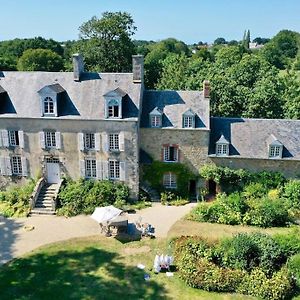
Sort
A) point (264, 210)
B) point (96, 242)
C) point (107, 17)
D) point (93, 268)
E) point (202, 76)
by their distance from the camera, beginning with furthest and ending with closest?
point (107, 17)
point (202, 76)
point (264, 210)
point (96, 242)
point (93, 268)

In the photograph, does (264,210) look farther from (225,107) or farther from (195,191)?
(225,107)

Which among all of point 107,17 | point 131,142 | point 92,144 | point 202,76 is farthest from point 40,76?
point 107,17

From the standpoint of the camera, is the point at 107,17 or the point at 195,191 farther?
the point at 107,17

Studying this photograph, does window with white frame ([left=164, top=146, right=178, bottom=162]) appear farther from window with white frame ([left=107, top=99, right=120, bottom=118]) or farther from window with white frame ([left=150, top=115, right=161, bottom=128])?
window with white frame ([left=107, top=99, right=120, bottom=118])

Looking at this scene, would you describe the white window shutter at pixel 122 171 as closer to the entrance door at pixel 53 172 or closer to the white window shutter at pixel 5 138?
the entrance door at pixel 53 172

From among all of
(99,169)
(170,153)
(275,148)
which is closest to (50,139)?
(99,169)

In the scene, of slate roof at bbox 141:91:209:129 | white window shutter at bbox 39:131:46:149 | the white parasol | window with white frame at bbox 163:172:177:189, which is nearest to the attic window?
slate roof at bbox 141:91:209:129

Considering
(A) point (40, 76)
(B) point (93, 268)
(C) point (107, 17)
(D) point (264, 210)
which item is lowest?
(B) point (93, 268)

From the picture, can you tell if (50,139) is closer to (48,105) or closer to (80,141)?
(80,141)
